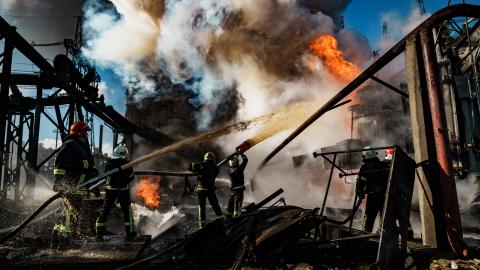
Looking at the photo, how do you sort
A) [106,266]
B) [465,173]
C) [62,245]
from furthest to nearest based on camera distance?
[465,173] → [62,245] → [106,266]

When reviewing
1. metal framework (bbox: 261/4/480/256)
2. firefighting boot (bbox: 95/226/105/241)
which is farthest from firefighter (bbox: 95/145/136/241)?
metal framework (bbox: 261/4/480/256)

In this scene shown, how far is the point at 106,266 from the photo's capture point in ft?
12.6

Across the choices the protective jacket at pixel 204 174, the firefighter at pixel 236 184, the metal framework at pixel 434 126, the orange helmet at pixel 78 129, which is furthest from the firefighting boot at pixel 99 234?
the metal framework at pixel 434 126

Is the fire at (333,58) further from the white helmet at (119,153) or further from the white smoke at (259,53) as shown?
the white helmet at (119,153)

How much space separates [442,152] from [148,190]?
19.2 meters

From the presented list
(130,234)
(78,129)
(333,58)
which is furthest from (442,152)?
(333,58)

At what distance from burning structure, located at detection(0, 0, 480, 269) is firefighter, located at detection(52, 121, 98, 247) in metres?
0.34

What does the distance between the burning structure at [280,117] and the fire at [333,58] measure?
7 centimetres

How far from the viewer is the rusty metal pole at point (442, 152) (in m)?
4.04

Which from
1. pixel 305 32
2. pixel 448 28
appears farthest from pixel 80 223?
pixel 305 32

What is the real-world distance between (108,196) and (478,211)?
32.1 feet

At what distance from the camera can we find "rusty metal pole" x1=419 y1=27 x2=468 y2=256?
4039 mm

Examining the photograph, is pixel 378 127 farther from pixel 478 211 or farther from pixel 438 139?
pixel 438 139

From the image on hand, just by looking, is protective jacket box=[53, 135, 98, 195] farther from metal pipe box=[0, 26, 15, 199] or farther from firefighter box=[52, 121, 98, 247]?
metal pipe box=[0, 26, 15, 199]
